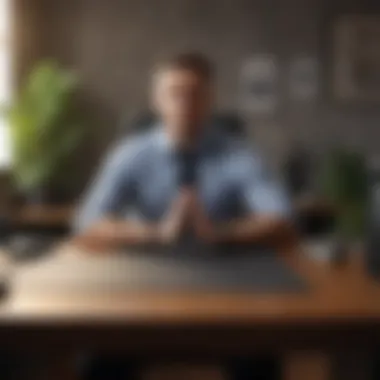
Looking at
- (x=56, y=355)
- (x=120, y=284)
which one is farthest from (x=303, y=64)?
(x=56, y=355)

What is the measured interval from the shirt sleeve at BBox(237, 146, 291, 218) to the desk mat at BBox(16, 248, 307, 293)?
91 millimetres

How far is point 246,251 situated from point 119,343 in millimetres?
374

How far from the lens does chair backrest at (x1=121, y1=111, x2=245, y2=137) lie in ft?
6.97

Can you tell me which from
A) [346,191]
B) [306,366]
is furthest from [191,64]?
[306,366]

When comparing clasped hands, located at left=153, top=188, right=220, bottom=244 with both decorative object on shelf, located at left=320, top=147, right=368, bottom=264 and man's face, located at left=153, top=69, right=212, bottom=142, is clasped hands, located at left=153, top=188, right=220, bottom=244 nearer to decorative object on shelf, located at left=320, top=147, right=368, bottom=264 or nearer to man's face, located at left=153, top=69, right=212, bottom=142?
man's face, located at left=153, top=69, right=212, bottom=142

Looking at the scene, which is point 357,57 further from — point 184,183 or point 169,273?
point 169,273

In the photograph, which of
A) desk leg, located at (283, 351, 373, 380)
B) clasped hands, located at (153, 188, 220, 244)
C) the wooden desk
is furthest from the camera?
clasped hands, located at (153, 188, 220, 244)

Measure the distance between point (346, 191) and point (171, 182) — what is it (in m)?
0.35

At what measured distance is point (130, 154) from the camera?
2.14 metres

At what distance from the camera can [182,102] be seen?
2.14 m

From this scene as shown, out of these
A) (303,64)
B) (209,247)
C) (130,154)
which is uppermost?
(303,64)

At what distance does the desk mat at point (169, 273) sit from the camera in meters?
2.04

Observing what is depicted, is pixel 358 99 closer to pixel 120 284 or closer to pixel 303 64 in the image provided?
pixel 303 64

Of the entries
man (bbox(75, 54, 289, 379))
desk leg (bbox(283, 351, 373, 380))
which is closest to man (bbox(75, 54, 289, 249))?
man (bbox(75, 54, 289, 379))
